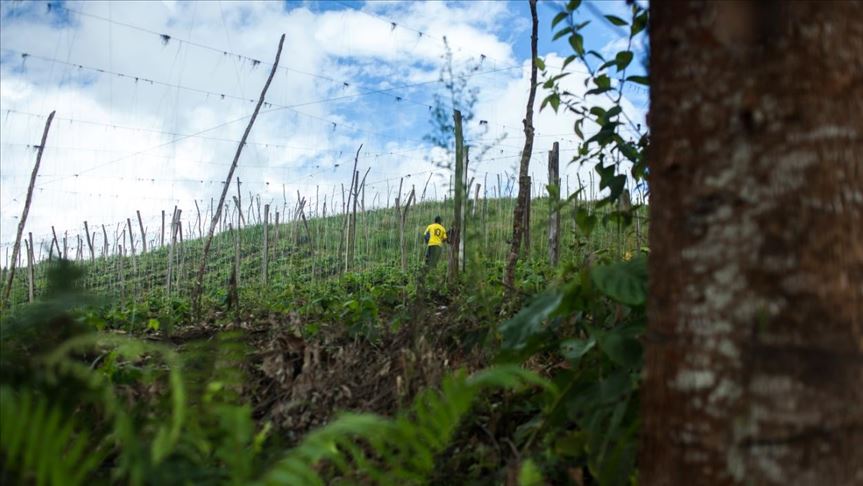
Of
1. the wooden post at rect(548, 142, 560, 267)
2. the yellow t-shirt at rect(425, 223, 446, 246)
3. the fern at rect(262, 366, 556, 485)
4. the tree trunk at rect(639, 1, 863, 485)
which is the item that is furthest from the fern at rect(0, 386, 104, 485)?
the yellow t-shirt at rect(425, 223, 446, 246)

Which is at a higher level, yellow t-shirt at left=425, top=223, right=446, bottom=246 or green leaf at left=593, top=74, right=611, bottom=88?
green leaf at left=593, top=74, right=611, bottom=88

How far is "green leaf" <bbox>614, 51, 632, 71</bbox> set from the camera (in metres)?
1.97

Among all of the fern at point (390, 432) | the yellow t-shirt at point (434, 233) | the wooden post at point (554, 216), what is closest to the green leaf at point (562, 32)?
the wooden post at point (554, 216)

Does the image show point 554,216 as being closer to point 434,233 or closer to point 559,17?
point 434,233

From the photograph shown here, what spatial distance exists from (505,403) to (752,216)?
102 cm

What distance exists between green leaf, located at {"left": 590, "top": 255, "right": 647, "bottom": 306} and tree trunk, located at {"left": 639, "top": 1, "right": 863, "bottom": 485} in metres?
0.35

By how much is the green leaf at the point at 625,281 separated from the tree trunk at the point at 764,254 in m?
0.35

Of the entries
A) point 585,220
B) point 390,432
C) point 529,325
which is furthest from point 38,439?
point 585,220

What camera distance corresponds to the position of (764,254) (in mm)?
986

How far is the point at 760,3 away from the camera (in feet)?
3.40

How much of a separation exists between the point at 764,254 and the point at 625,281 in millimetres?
489

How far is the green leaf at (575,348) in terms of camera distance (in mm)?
1547

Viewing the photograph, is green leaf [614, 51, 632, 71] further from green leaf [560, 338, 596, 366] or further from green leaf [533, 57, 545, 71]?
green leaf [560, 338, 596, 366]

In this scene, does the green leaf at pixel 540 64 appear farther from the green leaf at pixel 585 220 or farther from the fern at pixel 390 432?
the fern at pixel 390 432
